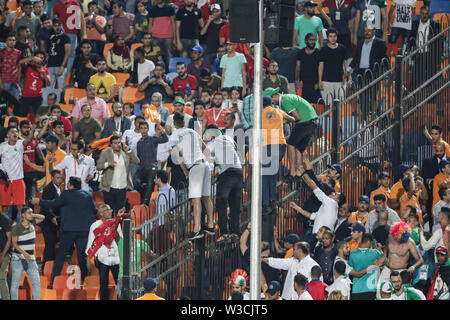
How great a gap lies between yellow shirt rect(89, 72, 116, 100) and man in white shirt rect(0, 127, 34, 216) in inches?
109

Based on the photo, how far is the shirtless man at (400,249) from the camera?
1677 cm

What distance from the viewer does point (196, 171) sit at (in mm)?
17531

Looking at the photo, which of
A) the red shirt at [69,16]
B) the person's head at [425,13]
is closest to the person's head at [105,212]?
the red shirt at [69,16]

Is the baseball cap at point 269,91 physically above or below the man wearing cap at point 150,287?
above

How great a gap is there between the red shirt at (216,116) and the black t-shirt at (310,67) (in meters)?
2.19

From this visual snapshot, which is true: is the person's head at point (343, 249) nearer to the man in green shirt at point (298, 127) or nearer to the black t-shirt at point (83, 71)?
the man in green shirt at point (298, 127)

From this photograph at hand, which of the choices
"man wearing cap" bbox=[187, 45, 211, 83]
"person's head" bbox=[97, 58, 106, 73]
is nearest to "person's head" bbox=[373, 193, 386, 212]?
"man wearing cap" bbox=[187, 45, 211, 83]

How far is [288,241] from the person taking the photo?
57.0 ft

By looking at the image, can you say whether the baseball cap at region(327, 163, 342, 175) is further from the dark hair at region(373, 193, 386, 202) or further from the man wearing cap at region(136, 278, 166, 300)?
the man wearing cap at region(136, 278, 166, 300)

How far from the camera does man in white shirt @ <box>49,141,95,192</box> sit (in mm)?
19734

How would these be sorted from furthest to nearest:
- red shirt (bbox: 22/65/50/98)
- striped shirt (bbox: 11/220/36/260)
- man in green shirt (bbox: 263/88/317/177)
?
red shirt (bbox: 22/65/50/98) < man in green shirt (bbox: 263/88/317/177) < striped shirt (bbox: 11/220/36/260)

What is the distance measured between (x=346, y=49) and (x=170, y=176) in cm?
487

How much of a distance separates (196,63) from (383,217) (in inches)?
266
